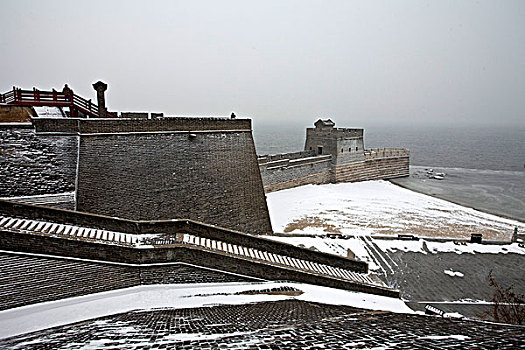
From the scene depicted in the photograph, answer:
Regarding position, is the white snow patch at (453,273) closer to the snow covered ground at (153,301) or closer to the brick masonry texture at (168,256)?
the brick masonry texture at (168,256)

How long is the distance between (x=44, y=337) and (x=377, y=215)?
71.5ft

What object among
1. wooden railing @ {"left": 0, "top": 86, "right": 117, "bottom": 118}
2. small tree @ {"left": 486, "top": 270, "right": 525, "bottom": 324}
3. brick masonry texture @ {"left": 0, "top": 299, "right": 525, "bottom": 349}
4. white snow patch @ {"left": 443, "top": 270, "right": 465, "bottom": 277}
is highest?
wooden railing @ {"left": 0, "top": 86, "right": 117, "bottom": 118}

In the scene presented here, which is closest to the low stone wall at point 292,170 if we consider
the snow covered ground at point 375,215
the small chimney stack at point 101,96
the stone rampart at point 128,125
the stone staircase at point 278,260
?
the snow covered ground at point 375,215

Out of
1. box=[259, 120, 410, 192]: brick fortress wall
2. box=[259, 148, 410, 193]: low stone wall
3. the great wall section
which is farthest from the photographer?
box=[259, 120, 410, 192]: brick fortress wall

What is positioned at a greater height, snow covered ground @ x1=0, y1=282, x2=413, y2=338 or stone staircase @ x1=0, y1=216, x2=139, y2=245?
stone staircase @ x1=0, y1=216, x2=139, y2=245

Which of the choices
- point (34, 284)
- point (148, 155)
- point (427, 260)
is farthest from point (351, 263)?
point (34, 284)

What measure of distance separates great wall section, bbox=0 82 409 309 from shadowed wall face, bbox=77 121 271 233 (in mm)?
41

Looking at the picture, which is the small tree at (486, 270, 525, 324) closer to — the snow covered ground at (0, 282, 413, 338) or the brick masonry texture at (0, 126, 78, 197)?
the snow covered ground at (0, 282, 413, 338)

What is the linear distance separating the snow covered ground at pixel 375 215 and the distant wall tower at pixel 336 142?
518 cm

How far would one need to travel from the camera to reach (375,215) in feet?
76.1

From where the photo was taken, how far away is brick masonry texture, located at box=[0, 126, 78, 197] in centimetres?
1009

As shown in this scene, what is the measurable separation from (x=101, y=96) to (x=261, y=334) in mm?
14099

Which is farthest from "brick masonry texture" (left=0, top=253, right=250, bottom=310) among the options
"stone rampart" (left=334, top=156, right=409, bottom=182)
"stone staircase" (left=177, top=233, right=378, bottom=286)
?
"stone rampart" (left=334, top=156, right=409, bottom=182)

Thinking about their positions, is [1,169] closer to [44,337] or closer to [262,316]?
[44,337]
